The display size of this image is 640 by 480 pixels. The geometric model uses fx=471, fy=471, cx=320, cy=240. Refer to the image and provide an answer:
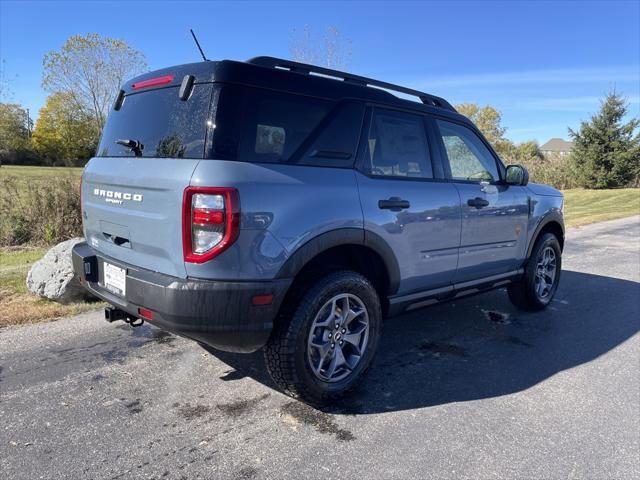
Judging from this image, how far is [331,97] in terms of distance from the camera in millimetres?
3145

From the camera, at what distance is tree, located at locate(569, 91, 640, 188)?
27891 millimetres

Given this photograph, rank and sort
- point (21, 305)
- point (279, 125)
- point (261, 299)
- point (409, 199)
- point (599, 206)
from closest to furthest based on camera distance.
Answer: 1. point (261, 299)
2. point (279, 125)
3. point (409, 199)
4. point (21, 305)
5. point (599, 206)

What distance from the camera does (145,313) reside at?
110 inches

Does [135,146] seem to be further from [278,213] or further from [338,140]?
[338,140]

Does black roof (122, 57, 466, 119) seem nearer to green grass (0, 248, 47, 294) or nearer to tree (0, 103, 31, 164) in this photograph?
green grass (0, 248, 47, 294)

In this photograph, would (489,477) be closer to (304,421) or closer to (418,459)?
(418,459)

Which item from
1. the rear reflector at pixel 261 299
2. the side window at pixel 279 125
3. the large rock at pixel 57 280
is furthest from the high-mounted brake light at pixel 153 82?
the large rock at pixel 57 280

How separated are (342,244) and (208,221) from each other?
0.93 metres

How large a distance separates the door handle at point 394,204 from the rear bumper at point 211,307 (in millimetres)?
947

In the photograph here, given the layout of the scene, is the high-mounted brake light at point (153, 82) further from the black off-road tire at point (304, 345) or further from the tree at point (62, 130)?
the tree at point (62, 130)

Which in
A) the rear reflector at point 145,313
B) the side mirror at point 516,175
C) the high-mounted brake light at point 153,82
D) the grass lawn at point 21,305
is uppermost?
the high-mounted brake light at point 153,82

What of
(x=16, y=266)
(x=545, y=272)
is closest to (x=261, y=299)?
(x=545, y=272)

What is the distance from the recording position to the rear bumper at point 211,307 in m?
2.53

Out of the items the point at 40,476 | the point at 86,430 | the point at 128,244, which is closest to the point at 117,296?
the point at 128,244
